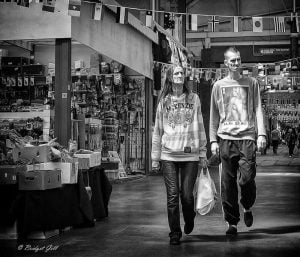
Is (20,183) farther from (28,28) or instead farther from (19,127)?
(19,127)

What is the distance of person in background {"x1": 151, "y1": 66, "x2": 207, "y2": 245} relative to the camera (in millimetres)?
5227

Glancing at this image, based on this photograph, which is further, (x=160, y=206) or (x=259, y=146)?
(x=160, y=206)

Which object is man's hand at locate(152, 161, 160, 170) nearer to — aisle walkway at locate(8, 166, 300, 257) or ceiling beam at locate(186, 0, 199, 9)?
aisle walkway at locate(8, 166, 300, 257)

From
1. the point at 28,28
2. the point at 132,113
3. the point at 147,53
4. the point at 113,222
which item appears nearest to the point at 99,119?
the point at 132,113

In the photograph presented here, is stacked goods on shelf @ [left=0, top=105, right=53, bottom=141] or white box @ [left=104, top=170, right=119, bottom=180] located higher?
stacked goods on shelf @ [left=0, top=105, right=53, bottom=141]

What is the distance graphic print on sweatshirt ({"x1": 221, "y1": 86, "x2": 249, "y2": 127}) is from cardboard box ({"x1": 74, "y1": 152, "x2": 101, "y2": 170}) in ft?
6.77

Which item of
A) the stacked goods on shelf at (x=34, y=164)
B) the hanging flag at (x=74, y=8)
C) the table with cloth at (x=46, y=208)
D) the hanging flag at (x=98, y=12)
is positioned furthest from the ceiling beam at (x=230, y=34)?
the table with cloth at (x=46, y=208)

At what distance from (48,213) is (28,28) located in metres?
4.34

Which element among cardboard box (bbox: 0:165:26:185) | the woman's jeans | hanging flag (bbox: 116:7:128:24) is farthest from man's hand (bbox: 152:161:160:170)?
hanging flag (bbox: 116:7:128:24)

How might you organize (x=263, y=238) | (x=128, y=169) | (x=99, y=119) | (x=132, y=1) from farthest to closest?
(x=132, y=1), (x=128, y=169), (x=99, y=119), (x=263, y=238)

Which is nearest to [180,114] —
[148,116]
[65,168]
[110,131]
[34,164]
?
[65,168]

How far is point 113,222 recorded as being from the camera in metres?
6.78

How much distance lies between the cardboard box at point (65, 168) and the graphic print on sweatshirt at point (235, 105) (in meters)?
1.82

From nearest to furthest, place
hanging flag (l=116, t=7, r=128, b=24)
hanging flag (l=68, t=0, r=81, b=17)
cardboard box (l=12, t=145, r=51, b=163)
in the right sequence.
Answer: cardboard box (l=12, t=145, r=51, b=163) < hanging flag (l=68, t=0, r=81, b=17) < hanging flag (l=116, t=7, r=128, b=24)
